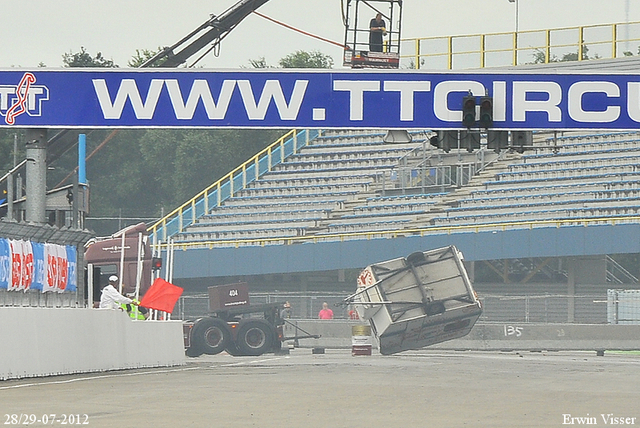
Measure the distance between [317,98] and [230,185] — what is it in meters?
30.9

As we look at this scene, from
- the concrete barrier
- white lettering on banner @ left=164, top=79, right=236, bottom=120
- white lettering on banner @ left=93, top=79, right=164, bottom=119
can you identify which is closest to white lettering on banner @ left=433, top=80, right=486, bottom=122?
white lettering on banner @ left=164, top=79, right=236, bottom=120

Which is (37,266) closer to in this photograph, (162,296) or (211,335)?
(162,296)

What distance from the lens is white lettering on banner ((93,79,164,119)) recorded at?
72.2ft

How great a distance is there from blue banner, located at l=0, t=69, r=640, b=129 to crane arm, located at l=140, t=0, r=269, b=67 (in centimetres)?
1376

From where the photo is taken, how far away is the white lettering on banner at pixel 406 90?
21953mm

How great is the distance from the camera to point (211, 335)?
31.5 metres

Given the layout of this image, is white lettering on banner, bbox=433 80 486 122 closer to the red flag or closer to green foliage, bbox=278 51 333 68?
the red flag

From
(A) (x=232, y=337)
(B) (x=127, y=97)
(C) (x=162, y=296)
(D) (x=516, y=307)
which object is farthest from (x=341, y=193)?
(B) (x=127, y=97)

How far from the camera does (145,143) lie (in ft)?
241

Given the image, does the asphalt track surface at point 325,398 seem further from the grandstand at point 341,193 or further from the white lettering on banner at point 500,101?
the grandstand at point 341,193

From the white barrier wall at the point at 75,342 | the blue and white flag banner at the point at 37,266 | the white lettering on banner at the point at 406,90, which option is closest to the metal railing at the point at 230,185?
the white barrier wall at the point at 75,342

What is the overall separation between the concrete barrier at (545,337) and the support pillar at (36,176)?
41.8ft

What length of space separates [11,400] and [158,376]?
537 centimetres

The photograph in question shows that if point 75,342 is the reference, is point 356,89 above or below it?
above
